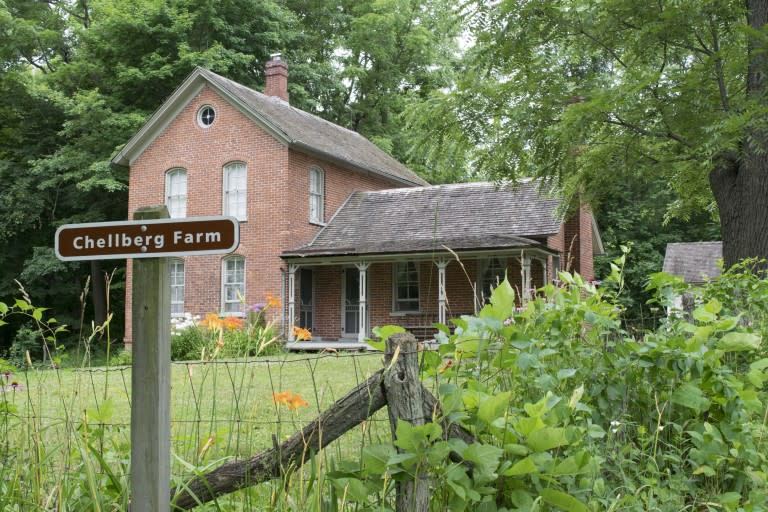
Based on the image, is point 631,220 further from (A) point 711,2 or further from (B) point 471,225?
(A) point 711,2

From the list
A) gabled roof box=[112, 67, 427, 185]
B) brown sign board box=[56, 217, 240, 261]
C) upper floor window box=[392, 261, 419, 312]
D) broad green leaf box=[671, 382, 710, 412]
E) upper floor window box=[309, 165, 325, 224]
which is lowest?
broad green leaf box=[671, 382, 710, 412]

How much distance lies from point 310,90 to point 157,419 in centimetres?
3086

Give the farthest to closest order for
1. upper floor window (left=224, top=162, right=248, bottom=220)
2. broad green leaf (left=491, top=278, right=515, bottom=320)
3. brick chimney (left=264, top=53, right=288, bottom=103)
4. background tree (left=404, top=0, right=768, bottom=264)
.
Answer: brick chimney (left=264, top=53, right=288, bottom=103)
upper floor window (left=224, top=162, right=248, bottom=220)
background tree (left=404, top=0, right=768, bottom=264)
broad green leaf (left=491, top=278, right=515, bottom=320)

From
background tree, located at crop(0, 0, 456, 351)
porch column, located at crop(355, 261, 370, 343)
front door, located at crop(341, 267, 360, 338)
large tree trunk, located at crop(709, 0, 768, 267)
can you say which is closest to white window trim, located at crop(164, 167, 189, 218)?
background tree, located at crop(0, 0, 456, 351)

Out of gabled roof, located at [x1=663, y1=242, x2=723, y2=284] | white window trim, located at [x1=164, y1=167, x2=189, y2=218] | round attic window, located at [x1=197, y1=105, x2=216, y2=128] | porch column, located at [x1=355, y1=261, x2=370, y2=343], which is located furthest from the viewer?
gabled roof, located at [x1=663, y1=242, x2=723, y2=284]

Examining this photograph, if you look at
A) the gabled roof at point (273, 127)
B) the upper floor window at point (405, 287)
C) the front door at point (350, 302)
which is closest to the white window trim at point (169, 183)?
the gabled roof at point (273, 127)

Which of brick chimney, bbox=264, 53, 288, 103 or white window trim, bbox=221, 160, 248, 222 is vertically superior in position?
brick chimney, bbox=264, 53, 288, 103

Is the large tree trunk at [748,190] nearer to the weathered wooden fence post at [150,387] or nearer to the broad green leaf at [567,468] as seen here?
the broad green leaf at [567,468]

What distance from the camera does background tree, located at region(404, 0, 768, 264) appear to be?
8.52 meters

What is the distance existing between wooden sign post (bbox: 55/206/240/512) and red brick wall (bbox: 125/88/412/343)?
1842cm

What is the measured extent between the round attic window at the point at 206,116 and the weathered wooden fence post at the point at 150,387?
67.9ft

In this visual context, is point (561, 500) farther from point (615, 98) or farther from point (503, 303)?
point (615, 98)

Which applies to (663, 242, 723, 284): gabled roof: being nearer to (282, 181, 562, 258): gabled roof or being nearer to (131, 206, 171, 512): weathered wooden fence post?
(282, 181, 562, 258): gabled roof

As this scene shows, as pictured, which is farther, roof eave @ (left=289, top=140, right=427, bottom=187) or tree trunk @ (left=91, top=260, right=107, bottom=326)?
tree trunk @ (left=91, top=260, right=107, bottom=326)
